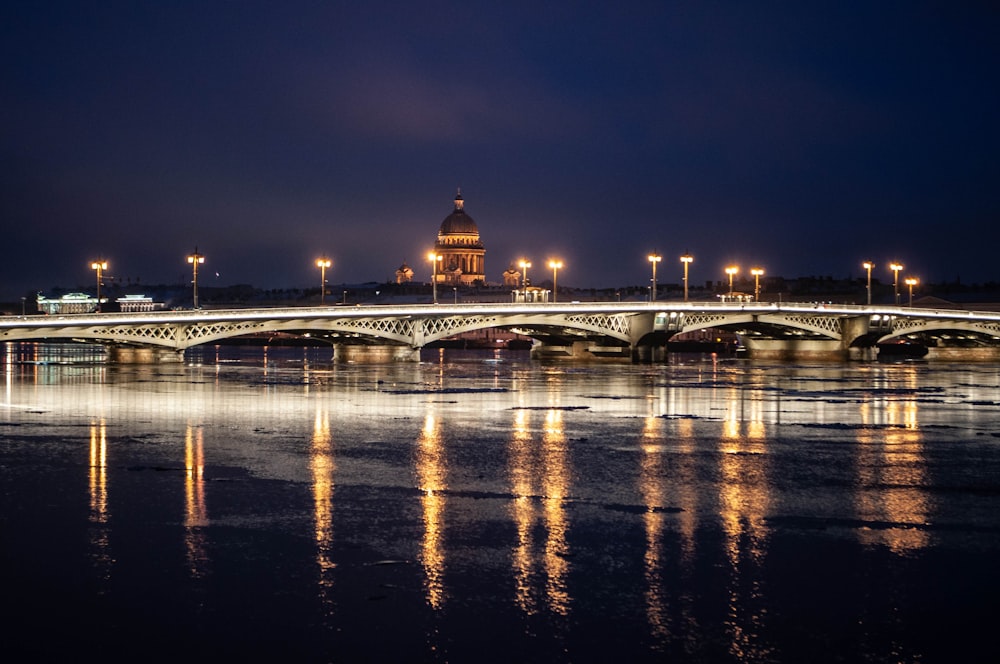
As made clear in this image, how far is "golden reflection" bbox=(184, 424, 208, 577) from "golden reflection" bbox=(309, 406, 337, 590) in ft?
3.49

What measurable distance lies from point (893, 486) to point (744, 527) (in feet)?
13.7

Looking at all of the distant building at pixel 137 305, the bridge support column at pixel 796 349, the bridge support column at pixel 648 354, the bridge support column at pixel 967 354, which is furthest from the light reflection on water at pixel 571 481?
the distant building at pixel 137 305

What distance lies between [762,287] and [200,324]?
5097 inches

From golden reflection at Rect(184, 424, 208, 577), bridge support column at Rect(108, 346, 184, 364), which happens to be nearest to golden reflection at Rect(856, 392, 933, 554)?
golden reflection at Rect(184, 424, 208, 577)

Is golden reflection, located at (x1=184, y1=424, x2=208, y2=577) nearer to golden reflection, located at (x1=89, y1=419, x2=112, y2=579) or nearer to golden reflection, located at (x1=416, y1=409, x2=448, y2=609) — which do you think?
golden reflection, located at (x1=89, y1=419, x2=112, y2=579)

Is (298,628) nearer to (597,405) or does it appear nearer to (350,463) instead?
(350,463)

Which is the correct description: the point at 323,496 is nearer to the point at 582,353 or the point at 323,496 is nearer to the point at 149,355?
the point at 149,355

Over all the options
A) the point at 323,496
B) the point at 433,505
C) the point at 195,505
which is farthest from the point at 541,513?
the point at 195,505

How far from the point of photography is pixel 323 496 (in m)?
13.8

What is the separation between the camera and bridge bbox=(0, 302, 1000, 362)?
62.8 meters

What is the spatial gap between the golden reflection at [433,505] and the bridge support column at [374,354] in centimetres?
5022

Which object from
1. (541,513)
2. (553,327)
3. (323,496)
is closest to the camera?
(541,513)

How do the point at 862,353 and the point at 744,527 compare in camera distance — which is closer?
the point at 744,527

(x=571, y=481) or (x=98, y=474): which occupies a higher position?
(x=98, y=474)
